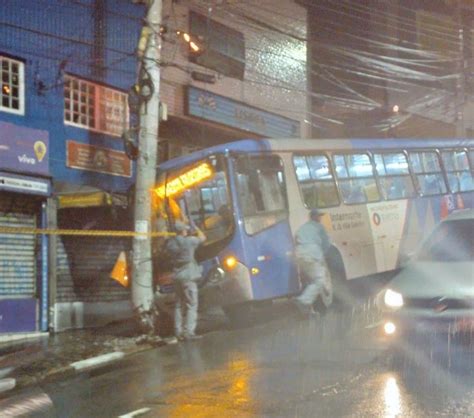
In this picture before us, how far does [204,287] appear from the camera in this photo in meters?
12.6

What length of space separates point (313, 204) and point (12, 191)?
5454 mm

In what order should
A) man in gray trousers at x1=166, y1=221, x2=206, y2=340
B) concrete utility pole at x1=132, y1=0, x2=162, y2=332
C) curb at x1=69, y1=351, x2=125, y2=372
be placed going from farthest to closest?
concrete utility pole at x1=132, y1=0, x2=162, y2=332
man in gray trousers at x1=166, y1=221, x2=206, y2=340
curb at x1=69, y1=351, x2=125, y2=372

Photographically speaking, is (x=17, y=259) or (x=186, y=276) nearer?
(x=186, y=276)

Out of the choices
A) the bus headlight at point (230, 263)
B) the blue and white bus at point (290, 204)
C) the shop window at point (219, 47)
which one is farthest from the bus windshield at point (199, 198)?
the shop window at point (219, 47)

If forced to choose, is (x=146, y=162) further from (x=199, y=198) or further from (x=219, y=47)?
(x=219, y=47)

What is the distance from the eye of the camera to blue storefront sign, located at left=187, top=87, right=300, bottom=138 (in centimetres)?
1827

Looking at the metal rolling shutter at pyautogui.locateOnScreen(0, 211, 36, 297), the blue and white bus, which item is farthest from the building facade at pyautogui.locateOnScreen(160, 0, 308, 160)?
the metal rolling shutter at pyautogui.locateOnScreen(0, 211, 36, 297)

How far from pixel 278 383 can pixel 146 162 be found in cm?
561

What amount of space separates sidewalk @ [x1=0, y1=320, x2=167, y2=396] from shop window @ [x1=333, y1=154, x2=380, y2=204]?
4944 millimetres

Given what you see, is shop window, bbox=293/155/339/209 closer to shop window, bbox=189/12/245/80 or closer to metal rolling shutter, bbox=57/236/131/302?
metal rolling shutter, bbox=57/236/131/302

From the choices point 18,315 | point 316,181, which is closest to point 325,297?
point 316,181

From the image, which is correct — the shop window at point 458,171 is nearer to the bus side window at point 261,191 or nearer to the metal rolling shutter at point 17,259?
the bus side window at point 261,191

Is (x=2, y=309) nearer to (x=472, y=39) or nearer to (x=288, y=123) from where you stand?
(x=288, y=123)

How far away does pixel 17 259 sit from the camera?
520 inches
